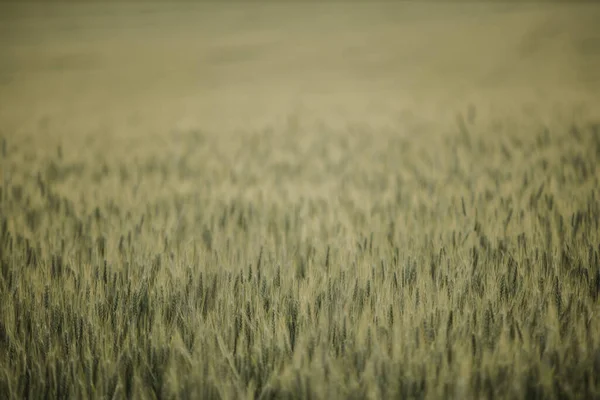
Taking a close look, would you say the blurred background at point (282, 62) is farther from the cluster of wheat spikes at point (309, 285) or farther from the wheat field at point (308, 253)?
the cluster of wheat spikes at point (309, 285)

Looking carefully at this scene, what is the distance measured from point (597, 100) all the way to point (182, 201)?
12.5ft

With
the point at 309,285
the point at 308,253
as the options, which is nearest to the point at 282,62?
the point at 308,253

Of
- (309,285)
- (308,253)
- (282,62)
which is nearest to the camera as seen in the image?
(309,285)

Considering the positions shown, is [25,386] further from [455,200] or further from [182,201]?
[455,200]

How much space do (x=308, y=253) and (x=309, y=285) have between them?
1.22ft

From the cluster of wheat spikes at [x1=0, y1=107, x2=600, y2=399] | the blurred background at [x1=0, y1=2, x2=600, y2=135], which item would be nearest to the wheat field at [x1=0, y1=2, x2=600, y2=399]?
the cluster of wheat spikes at [x1=0, y1=107, x2=600, y2=399]

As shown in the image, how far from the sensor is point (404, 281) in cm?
157

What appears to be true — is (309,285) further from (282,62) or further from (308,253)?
(282,62)

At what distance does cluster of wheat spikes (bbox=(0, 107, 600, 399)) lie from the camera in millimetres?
1134

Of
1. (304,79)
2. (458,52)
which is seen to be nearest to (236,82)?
(304,79)

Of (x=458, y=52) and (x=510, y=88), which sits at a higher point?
(x=458, y=52)

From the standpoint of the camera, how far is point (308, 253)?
1830 millimetres

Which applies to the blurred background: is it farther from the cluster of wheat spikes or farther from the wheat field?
the cluster of wheat spikes

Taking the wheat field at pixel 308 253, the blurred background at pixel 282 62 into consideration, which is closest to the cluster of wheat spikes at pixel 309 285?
the wheat field at pixel 308 253
